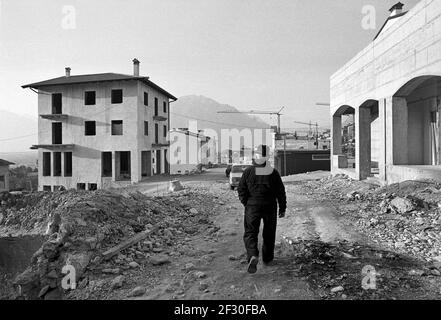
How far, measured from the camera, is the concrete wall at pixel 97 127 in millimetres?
24938

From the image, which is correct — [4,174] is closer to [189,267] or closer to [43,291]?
[43,291]

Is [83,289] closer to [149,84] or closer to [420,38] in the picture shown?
[420,38]

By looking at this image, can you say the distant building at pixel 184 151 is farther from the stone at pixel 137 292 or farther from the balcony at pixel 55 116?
the stone at pixel 137 292

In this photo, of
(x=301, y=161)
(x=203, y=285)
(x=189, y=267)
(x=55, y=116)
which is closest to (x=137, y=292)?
(x=203, y=285)

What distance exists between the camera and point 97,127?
84.1 feet

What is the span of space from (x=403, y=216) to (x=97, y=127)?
24.3 metres

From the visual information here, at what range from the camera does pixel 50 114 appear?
85.4 feet

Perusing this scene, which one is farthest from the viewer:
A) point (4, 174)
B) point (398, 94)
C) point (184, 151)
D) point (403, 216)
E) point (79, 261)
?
point (184, 151)

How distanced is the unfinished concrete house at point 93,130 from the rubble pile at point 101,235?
52.4 feet

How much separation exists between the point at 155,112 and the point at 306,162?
15712mm

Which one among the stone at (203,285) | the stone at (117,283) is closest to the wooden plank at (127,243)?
the stone at (117,283)

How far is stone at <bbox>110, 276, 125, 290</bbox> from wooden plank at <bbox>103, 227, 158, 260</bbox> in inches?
30.5

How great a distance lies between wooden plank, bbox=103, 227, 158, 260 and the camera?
16.3 ft

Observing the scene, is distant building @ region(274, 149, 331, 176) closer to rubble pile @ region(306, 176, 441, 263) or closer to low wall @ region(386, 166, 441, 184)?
low wall @ region(386, 166, 441, 184)
